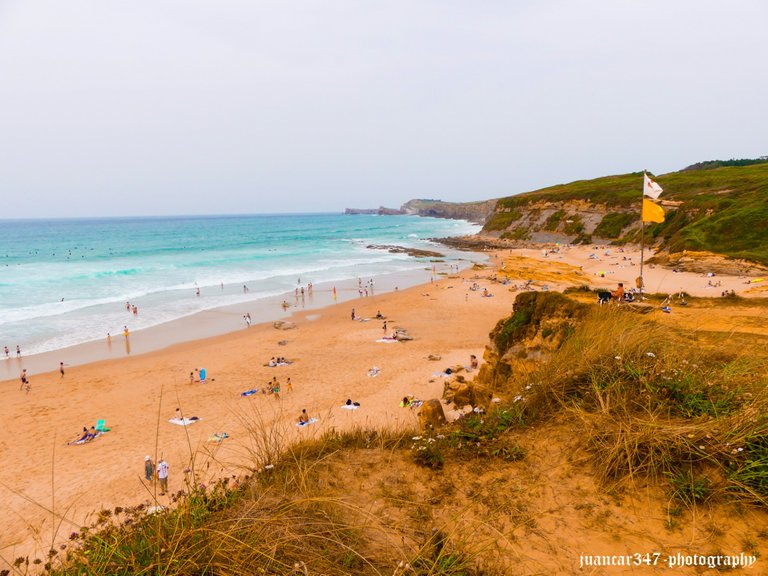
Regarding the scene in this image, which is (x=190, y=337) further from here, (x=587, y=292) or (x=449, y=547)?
(x=449, y=547)

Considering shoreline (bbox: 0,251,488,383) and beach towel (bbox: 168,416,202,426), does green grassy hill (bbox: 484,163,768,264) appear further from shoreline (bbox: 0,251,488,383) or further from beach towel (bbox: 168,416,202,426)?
beach towel (bbox: 168,416,202,426)

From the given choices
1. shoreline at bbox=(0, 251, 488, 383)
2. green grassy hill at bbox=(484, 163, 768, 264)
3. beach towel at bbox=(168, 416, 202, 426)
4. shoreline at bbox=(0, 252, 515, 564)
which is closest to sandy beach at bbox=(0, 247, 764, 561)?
shoreline at bbox=(0, 252, 515, 564)

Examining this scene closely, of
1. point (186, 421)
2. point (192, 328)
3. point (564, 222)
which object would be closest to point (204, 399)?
point (186, 421)

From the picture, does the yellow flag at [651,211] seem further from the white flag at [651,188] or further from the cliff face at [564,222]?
the cliff face at [564,222]

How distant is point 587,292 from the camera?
1499cm

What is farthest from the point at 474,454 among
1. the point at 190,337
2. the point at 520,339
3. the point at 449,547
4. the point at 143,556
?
the point at 190,337

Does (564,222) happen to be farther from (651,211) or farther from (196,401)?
(196,401)

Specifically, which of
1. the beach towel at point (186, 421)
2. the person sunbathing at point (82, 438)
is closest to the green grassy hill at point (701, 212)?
the beach towel at point (186, 421)

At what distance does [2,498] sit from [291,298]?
27.1 meters

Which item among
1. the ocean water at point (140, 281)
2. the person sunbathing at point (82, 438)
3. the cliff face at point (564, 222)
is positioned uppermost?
the cliff face at point (564, 222)

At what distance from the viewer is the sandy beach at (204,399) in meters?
10.7

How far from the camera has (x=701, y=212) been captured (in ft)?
150

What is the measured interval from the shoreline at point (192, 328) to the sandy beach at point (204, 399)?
827 mm

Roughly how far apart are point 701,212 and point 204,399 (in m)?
52.5
